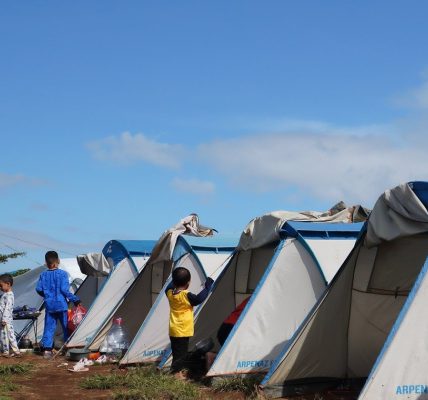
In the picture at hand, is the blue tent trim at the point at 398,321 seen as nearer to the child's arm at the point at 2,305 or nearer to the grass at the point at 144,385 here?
the grass at the point at 144,385

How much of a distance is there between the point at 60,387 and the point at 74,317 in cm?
457

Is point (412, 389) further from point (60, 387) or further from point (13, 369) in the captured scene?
point (13, 369)

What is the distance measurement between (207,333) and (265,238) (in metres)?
1.85

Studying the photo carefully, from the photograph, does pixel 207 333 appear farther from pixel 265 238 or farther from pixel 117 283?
pixel 117 283

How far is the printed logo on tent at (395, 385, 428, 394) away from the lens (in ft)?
18.9

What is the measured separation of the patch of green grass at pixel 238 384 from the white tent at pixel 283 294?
0.15m

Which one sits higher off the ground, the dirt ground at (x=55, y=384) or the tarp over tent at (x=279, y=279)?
the tarp over tent at (x=279, y=279)

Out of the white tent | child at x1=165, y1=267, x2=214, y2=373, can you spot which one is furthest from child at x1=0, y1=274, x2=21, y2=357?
the white tent

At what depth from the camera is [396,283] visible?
25.7 feet

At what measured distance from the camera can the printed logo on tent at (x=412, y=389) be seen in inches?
227

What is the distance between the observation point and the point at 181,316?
9070 mm

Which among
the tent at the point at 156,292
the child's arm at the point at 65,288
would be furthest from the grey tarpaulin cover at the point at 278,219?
the child's arm at the point at 65,288

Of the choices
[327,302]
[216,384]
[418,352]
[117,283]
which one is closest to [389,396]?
[418,352]

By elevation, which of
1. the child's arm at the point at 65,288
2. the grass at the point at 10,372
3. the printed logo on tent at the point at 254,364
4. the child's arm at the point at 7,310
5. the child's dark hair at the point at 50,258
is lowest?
the grass at the point at 10,372
